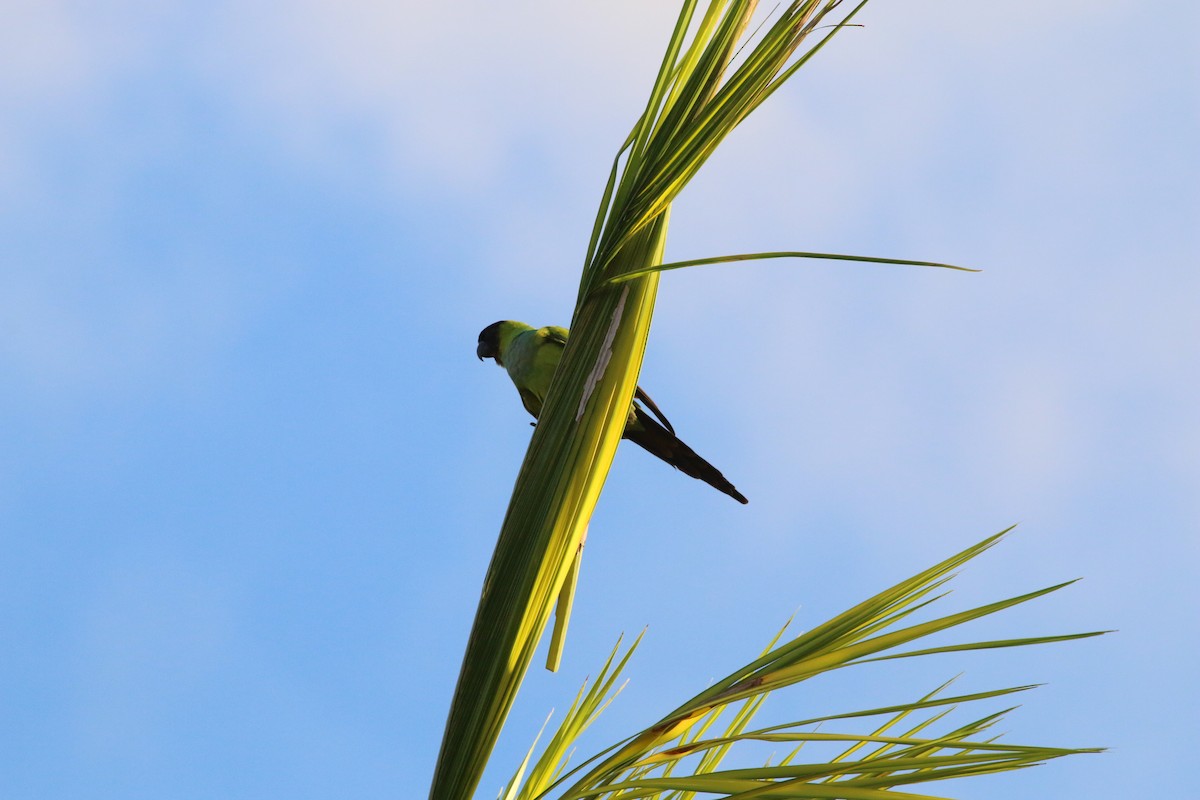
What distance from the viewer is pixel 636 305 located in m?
1.27

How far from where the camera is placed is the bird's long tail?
8.69 feet

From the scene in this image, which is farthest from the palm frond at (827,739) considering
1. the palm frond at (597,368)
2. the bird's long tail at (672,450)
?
the bird's long tail at (672,450)

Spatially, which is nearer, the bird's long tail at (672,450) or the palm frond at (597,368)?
the palm frond at (597,368)

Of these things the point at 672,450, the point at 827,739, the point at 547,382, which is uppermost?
the point at 547,382

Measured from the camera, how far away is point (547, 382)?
338cm

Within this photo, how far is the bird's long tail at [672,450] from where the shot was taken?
2.65 meters

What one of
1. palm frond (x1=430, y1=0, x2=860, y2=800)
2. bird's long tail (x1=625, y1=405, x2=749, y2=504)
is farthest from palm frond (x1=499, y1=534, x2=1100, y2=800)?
bird's long tail (x1=625, y1=405, x2=749, y2=504)

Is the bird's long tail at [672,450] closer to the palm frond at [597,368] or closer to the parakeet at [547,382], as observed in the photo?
the parakeet at [547,382]

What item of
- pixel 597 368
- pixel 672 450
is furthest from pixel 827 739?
pixel 672 450

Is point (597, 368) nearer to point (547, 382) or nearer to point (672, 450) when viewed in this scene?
point (672, 450)

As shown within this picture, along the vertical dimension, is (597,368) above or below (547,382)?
below

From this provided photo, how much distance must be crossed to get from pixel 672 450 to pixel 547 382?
0.73 meters

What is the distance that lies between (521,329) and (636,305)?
8.45 feet

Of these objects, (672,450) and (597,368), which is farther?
(672,450)
